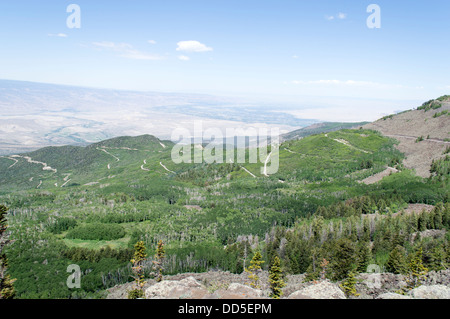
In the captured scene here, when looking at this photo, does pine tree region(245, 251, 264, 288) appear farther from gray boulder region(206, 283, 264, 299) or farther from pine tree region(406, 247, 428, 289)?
pine tree region(406, 247, 428, 289)

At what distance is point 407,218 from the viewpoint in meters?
98.7

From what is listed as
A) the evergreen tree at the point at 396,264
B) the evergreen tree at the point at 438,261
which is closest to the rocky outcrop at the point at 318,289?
the evergreen tree at the point at 438,261

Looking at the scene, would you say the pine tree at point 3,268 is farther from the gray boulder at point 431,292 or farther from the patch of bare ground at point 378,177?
the patch of bare ground at point 378,177

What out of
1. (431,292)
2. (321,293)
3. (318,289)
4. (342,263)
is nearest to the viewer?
(431,292)

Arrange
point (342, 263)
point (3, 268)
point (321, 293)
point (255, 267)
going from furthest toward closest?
1. point (342, 263)
2. point (255, 267)
3. point (321, 293)
4. point (3, 268)

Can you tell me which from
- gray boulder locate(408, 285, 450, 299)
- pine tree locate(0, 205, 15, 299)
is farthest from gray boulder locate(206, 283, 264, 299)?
pine tree locate(0, 205, 15, 299)

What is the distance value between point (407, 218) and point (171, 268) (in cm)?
8041

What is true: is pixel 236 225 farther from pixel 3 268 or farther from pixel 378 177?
pixel 378 177

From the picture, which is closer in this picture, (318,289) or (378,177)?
(318,289)

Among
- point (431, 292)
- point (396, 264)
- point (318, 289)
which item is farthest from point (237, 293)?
point (396, 264)

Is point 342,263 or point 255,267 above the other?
point 255,267
